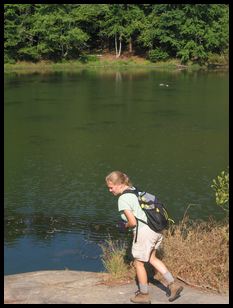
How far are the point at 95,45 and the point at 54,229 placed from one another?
141ft

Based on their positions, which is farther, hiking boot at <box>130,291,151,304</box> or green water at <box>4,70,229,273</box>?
green water at <box>4,70,229,273</box>

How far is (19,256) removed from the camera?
9.09m

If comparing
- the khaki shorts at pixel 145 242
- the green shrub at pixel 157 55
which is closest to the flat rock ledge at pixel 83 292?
the khaki shorts at pixel 145 242

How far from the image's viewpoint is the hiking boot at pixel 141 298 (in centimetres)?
464

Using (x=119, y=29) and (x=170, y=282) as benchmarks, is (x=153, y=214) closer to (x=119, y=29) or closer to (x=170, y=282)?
(x=170, y=282)

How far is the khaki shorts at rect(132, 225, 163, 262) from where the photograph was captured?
4.77m

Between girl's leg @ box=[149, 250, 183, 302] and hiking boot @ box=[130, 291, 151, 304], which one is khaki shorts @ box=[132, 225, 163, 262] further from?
hiking boot @ box=[130, 291, 151, 304]

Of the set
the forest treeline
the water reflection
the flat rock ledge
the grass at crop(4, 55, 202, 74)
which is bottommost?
the water reflection

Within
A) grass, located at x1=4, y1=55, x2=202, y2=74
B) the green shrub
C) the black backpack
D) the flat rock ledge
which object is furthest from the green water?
the green shrub

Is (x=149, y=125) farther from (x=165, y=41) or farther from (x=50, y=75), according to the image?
(x=165, y=41)

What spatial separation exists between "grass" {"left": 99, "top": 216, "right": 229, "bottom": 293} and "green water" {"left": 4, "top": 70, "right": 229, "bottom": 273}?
10.3 ft

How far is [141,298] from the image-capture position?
466 cm

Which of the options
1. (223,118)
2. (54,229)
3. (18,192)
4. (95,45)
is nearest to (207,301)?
(54,229)

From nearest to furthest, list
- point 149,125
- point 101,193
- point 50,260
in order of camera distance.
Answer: point 50,260, point 101,193, point 149,125
